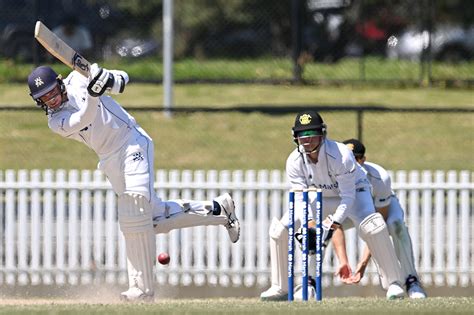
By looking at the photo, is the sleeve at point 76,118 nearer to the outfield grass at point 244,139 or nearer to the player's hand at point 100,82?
the player's hand at point 100,82

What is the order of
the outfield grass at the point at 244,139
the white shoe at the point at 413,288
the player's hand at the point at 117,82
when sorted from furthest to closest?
the outfield grass at the point at 244,139
the white shoe at the point at 413,288
the player's hand at the point at 117,82

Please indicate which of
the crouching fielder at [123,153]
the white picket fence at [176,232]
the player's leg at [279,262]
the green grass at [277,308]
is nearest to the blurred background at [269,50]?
the white picket fence at [176,232]

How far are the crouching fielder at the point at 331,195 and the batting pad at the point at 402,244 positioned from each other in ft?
1.83

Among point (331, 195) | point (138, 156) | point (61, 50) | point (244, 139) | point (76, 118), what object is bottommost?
point (331, 195)

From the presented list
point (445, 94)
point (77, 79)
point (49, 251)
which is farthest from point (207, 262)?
point (445, 94)

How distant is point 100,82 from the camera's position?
9.19 meters

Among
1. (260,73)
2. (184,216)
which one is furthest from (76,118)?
(260,73)

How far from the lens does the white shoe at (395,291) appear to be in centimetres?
1016

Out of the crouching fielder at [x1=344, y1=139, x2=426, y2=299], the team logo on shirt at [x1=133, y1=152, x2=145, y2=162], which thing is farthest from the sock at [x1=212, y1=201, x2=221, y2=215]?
the crouching fielder at [x1=344, y1=139, x2=426, y2=299]

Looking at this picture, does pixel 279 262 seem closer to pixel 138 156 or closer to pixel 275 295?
pixel 275 295

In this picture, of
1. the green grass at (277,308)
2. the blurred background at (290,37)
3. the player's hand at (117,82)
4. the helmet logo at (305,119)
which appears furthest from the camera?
the blurred background at (290,37)

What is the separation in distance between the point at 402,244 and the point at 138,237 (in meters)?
2.39

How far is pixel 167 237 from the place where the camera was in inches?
515

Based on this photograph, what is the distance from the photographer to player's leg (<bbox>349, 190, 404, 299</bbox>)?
400 inches
